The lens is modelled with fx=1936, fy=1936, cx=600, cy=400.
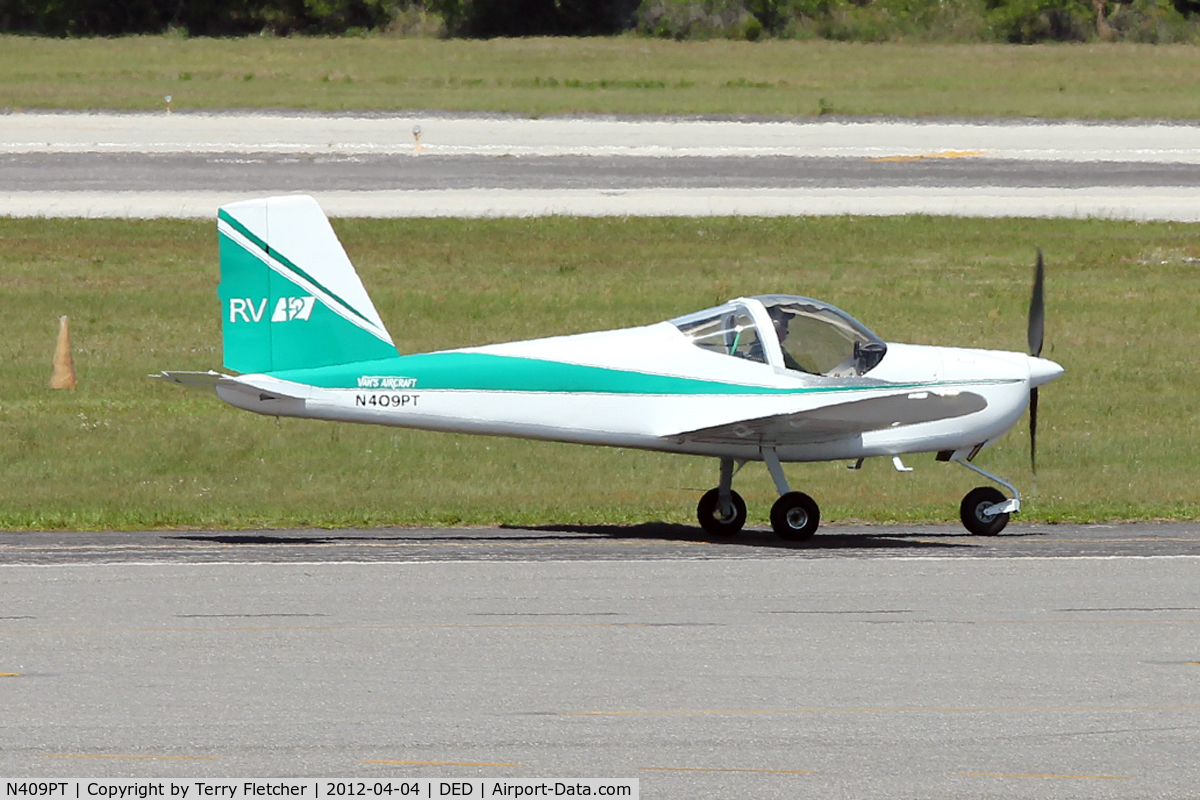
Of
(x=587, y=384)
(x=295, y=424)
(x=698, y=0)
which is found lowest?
(x=295, y=424)

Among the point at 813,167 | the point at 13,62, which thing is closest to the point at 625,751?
the point at 813,167

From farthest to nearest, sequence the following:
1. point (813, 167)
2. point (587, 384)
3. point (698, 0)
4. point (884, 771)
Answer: point (698, 0) < point (813, 167) < point (587, 384) < point (884, 771)

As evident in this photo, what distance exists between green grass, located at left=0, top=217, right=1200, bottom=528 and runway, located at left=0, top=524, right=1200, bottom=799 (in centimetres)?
314

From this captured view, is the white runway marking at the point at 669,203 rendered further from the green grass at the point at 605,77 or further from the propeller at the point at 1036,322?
the propeller at the point at 1036,322

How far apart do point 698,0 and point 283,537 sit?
67.8 meters

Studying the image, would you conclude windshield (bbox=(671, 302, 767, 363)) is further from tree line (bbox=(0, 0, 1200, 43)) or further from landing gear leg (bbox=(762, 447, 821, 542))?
tree line (bbox=(0, 0, 1200, 43))

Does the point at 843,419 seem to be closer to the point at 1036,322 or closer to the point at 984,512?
the point at 984,512

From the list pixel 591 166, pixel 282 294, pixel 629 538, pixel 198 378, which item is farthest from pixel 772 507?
pixel 591 166

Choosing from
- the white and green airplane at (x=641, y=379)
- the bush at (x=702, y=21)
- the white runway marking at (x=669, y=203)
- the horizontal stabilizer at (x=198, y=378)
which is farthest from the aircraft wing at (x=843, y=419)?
the bush at (x=702, y=21)

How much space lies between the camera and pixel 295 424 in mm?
23141

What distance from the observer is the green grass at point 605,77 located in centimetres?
5853

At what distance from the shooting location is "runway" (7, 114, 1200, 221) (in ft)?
131

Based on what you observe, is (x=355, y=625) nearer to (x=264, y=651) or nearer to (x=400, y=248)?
(x=264, y=651)

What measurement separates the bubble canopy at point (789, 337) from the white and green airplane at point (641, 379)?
0.04 ft
